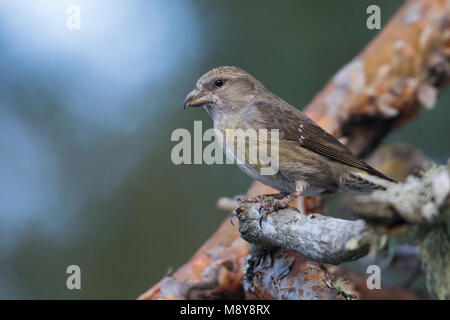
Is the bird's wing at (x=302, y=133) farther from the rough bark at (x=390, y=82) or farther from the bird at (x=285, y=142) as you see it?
the rough bark at (x=390, y=82)

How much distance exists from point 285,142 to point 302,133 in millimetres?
190

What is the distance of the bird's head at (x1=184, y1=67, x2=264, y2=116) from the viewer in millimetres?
3562

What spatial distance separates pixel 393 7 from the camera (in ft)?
22.3

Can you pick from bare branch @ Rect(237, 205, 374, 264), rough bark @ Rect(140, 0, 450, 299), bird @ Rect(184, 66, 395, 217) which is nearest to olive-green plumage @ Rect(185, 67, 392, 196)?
bird @ Rect(184, 66, 395, 217)

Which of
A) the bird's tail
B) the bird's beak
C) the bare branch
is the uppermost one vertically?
the bird's beak

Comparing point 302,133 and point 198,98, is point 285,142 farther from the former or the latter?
point 198,98

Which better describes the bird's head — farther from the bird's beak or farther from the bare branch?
the bare branch

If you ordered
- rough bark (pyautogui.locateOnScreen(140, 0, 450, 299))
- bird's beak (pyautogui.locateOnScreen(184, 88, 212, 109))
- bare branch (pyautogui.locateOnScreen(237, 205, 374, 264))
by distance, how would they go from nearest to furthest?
bare branch (pyautogui.locateOnScreen(237, 205, 374, 264)) < bird's beak (pyautogui.locateOnScreen(184, 88, 212, 109)) < rough bark (pyautogui.locateOnScreen(140, 0, 450, 299))

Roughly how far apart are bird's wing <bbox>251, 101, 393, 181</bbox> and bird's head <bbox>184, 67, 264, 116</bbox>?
138 mm

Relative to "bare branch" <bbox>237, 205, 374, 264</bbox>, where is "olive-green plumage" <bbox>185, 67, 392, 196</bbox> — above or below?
above

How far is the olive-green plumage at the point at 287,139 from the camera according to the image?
3.33 metres

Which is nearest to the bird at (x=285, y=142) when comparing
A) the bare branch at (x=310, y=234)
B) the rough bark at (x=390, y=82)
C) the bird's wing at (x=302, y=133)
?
the bird's wing at (x=302, y=133)

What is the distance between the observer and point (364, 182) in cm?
347

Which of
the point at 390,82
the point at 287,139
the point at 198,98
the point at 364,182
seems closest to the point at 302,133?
the point at 287,139
